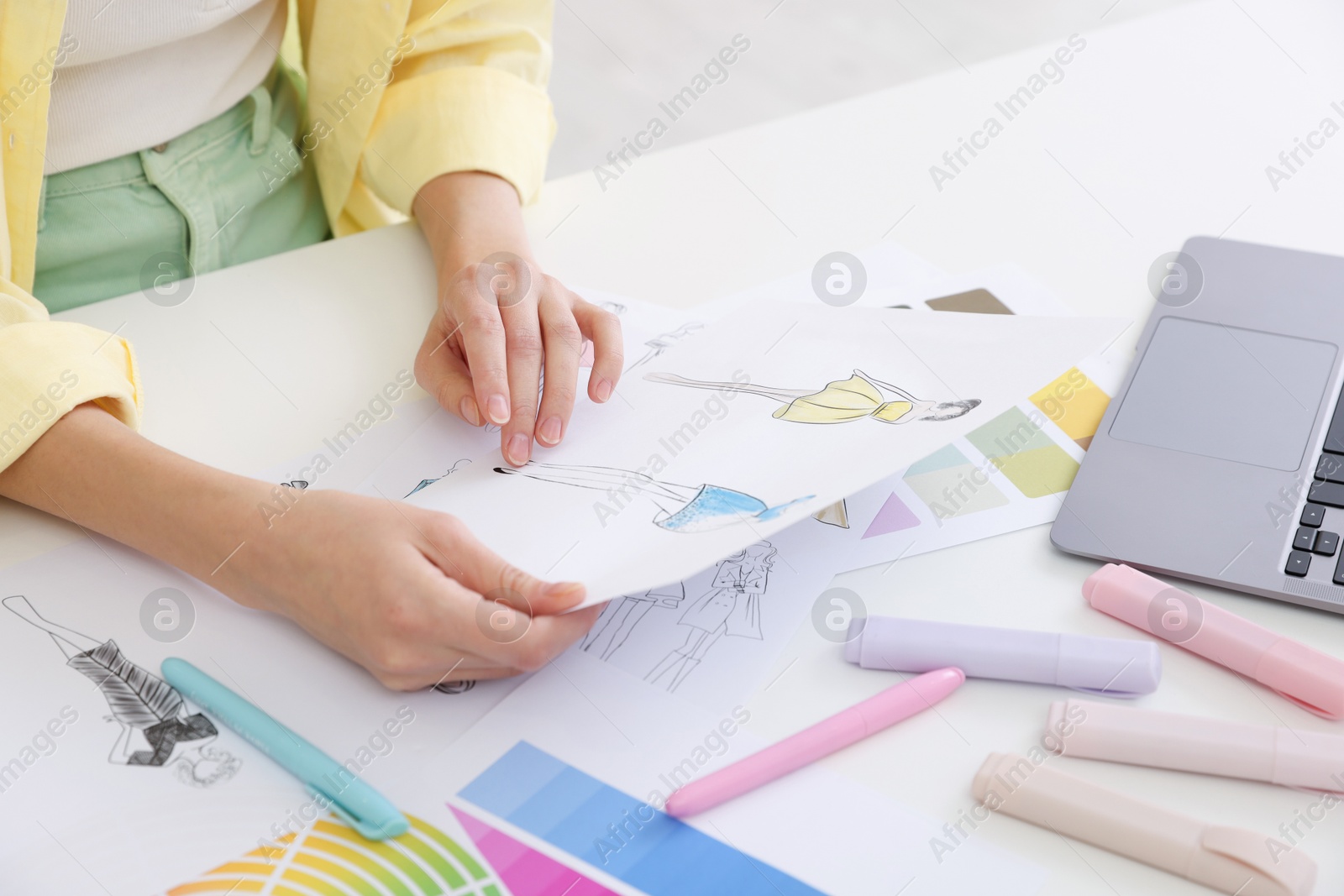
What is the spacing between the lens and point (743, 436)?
0.60 meters

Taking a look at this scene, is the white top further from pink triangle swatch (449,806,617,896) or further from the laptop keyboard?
the laptop keyboard

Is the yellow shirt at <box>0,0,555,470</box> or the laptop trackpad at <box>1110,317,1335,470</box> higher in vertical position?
the laptop trackpad at <box>1110,317,1335,470</box>

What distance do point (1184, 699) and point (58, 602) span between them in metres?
0.59

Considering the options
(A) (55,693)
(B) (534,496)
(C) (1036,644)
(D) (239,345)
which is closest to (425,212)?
(D) (239,345)

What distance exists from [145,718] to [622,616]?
238mm

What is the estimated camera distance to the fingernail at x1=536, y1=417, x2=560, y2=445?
0.63 meters

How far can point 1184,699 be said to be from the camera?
0.51 metres

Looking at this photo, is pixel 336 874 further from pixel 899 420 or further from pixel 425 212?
pixel 425 212

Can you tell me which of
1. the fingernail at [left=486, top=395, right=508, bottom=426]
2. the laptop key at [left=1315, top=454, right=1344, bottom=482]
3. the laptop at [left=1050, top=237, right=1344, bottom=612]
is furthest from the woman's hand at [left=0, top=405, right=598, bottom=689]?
the laptop key at [left=1315, top=454, right=1344, bottom=482]

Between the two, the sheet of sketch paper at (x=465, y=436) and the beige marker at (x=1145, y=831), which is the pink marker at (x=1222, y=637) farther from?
the sheet of sketch paper at (x=465, y=436)

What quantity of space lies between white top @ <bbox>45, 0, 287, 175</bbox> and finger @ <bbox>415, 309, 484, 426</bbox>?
28 cm

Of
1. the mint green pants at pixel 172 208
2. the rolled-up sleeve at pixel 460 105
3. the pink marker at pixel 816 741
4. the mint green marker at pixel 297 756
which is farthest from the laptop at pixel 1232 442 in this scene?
the mint green pants at pixel 172 208

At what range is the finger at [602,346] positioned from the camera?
656mm

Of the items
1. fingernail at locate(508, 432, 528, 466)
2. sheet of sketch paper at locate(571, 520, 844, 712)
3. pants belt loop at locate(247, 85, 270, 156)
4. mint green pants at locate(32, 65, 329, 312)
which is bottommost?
mint green pants at locate(32, 65, 329, 312)
